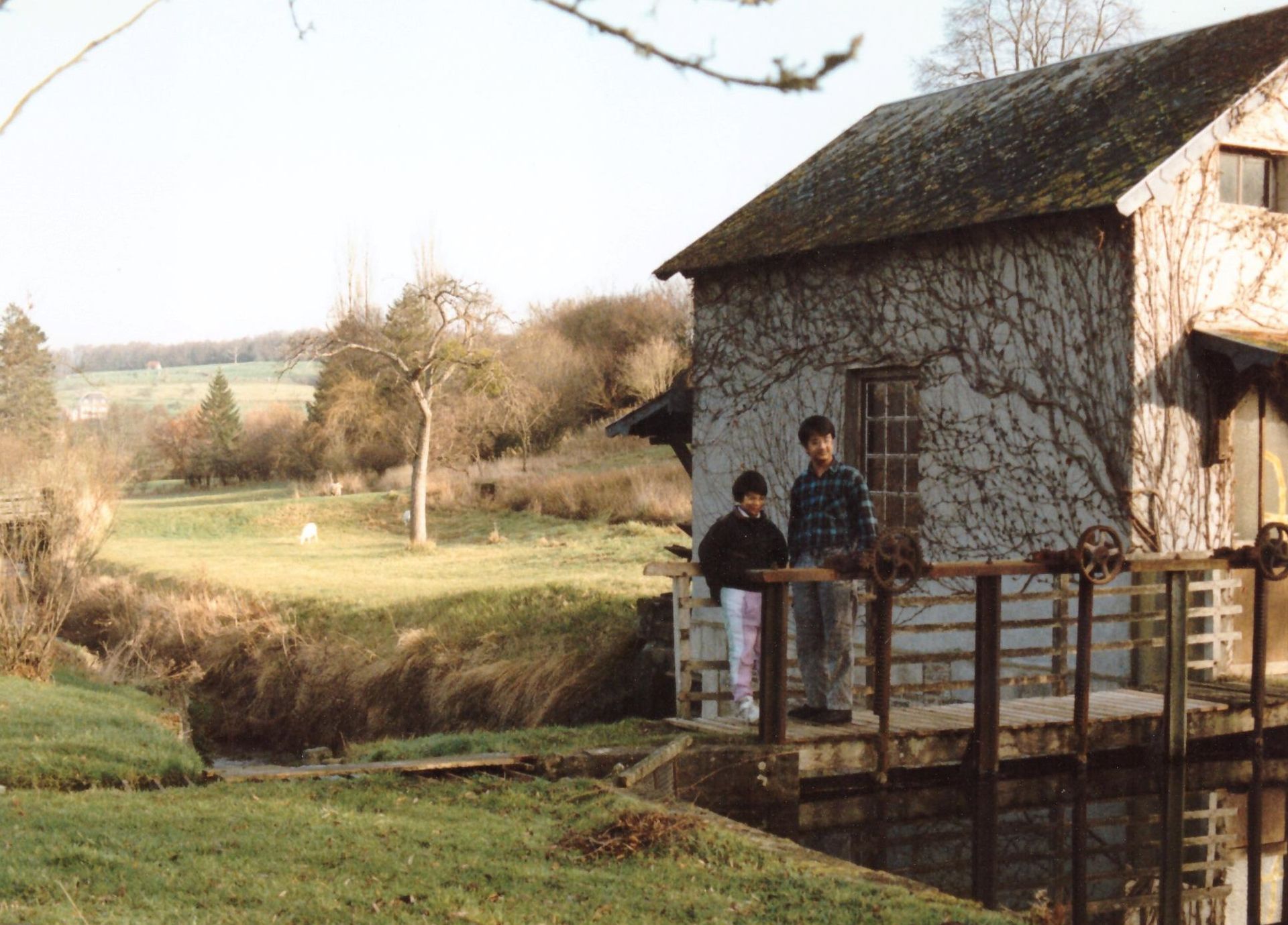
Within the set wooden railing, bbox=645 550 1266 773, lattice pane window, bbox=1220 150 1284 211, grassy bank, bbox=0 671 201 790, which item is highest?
lattice pane window, bbox=1220 150 1284 211

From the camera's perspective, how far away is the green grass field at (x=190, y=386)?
102250mm

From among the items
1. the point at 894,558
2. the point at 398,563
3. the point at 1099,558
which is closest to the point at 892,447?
the point at 1099,558

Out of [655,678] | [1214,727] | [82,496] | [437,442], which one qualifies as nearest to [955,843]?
[1214,727]

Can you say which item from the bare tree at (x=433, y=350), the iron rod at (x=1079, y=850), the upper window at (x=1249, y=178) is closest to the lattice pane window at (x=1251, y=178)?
the upper window at (x=1249, y=178)

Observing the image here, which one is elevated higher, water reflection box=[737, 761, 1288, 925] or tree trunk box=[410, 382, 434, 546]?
tree trunk box=[410, 382, 434, 546]

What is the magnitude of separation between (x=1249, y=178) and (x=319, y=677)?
43.1ft

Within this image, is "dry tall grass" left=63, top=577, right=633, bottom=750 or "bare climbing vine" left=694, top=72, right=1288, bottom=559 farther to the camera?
"dry tall grass" left=63, top=577, right=633, bottom=750

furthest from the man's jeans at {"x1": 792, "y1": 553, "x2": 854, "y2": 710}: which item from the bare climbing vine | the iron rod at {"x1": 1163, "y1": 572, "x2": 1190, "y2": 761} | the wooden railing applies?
the bare climbing vine

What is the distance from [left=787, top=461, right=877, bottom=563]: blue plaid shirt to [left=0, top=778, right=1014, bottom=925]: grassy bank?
240 centimetres

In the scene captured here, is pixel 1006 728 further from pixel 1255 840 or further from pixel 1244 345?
pixel 1244 345

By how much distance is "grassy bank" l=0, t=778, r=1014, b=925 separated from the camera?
611 cm

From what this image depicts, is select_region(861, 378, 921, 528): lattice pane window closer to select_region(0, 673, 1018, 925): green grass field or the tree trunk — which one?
select_region(0, 673, 1018, 925): green grass field

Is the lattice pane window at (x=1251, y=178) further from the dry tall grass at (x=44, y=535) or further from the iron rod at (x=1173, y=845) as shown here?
the dry tall grass at (x=44, y=535)

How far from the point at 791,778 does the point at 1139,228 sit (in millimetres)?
6043
